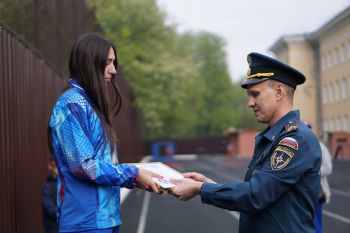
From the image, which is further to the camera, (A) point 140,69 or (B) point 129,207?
(A) point 140,69

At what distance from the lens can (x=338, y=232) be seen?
11117 mm

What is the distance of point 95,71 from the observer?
3635mm

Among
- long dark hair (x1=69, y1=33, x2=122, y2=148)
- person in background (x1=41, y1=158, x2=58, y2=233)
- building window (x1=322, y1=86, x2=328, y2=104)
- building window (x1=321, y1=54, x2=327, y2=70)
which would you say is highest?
building window (x1=321, y1=54, x2=327, y2=70)

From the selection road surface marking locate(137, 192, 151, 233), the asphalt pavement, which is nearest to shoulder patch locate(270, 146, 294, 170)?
the asphalt pavement

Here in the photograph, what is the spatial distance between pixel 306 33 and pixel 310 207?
60.4m

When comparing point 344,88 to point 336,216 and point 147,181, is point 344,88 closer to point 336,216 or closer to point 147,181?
point 336,216

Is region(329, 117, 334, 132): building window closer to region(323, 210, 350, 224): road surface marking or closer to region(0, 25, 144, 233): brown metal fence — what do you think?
region(323, 210, 350, 224): road surface marking

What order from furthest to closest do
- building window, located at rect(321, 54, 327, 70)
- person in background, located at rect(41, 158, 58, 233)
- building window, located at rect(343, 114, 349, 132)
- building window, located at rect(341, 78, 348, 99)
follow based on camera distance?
building window, located at rect(321, 54, 327, 70) → building window, located at rect(343, 114, 349, 132) → building window, located at rect(341, 78, 348, 99) → person in background, located at rect(41, 158, 58, 233)

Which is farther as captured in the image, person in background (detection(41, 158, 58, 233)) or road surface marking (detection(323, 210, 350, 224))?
road surface marking (detection(323, 210, 350, 224))

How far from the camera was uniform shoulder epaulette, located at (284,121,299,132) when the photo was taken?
129 inches

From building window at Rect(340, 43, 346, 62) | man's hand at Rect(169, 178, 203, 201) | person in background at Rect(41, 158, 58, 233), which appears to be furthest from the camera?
building window at Rect(340, 43, 346, 62)

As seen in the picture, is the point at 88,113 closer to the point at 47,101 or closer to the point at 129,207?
the point at 47,101

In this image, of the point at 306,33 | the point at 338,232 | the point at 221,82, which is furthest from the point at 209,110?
the point at 338,232

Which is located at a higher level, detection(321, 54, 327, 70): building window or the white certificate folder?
detection(321, 54, 327, 70): building window
